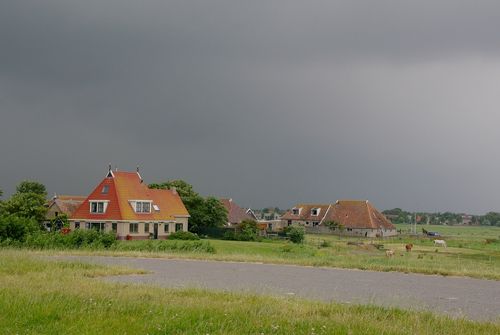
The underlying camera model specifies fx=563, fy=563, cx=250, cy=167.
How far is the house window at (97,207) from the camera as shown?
64.8 m

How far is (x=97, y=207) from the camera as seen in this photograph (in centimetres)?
6506

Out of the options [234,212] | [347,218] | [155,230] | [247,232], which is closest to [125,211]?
[155,230]

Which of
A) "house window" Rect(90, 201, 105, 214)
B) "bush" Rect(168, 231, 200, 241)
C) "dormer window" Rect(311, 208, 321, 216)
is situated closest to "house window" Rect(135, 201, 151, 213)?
"house window" Rect(90, 201, 105, 214)

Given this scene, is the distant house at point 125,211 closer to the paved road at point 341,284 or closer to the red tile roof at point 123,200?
the red tile roof at point 123,200

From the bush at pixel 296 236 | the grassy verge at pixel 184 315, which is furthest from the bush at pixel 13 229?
the bush at pixel 296 236

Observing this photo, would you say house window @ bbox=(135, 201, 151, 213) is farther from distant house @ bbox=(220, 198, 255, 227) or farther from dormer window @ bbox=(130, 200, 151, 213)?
distant house @ bbox=(220, 198, 255, 227)

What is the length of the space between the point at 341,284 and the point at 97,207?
50918 mm

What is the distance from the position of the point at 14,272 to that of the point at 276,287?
7.87 metres

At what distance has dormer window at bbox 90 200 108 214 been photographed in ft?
212

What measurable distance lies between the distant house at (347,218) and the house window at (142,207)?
→ 4653 centimetres

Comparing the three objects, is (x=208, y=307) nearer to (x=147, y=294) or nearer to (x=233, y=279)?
(x=147, y=294)

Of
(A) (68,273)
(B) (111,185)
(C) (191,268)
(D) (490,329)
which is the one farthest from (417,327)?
(B) (111,185)

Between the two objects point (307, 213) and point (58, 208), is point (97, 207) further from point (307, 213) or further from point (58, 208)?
point (307, 213)

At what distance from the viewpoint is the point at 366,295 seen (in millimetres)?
15672
